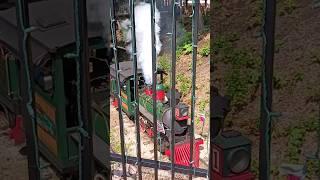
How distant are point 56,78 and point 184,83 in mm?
10124

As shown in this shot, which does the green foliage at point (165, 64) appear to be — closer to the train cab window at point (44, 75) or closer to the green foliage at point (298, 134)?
the green foliage at point (298, 134)

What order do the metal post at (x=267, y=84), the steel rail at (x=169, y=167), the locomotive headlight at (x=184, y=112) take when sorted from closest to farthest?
the metal post at (x=267, y=84), the steel rail at (x=169, y=167), the locomotive headlight at (x=184, y=112)

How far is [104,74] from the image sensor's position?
1099 millimetres

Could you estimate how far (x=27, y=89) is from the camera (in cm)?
105

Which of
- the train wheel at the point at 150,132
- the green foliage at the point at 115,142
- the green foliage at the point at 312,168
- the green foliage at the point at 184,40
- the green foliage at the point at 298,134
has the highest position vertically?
the green foliage at the point at 298,134

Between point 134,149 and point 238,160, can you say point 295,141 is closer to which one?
point 238,160

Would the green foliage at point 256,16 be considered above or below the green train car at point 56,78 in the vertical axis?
above

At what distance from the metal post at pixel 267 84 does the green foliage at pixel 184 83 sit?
9.87 metres

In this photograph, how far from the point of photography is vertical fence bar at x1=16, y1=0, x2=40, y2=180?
1001 mm

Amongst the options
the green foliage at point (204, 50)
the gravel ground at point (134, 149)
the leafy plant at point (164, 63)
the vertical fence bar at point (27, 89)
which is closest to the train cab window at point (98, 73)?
the vertical fence bar at point (27, 89)

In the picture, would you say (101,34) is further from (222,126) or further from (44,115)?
(222,126)

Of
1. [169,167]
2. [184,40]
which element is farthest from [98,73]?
[184,40]

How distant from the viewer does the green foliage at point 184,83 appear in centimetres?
1098

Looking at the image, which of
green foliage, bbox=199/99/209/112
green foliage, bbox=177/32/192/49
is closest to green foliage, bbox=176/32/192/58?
green foliage, bbox=177/32/192/49
